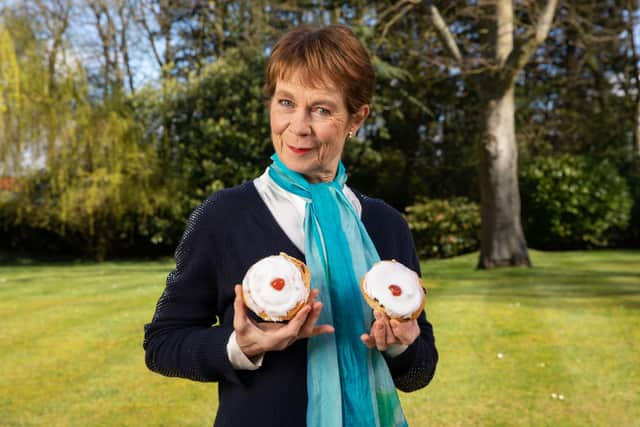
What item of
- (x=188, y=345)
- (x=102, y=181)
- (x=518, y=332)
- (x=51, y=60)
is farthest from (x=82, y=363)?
(x=51, y=60)

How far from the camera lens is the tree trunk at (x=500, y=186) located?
13469mm

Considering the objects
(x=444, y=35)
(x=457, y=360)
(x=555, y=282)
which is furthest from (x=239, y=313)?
(x=444, y=35)

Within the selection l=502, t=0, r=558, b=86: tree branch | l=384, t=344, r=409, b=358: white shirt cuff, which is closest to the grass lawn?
l=384, t=344, r=409, b=358: white shirt cuff

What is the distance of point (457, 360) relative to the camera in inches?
258

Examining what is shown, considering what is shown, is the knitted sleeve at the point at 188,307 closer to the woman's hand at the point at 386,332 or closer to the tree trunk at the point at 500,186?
the woman's hand at the point at 386,332

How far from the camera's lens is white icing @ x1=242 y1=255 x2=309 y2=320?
1542 millimetres

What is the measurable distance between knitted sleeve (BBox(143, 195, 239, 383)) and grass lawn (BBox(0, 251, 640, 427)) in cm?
360

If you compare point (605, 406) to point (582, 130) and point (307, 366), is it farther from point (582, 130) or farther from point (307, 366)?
point (582, 130)

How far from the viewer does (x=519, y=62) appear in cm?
1283

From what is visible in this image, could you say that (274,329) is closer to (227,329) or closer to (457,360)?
(227,329)

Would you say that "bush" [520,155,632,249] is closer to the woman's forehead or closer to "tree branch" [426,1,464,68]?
"tree branch" [426,1,464,68]

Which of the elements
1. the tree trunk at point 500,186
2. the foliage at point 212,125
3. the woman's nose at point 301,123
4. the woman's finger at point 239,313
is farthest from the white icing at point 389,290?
the foliage at point 212,125

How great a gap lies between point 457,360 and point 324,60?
17.4 feet

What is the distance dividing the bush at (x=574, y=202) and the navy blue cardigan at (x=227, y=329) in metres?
17.1
